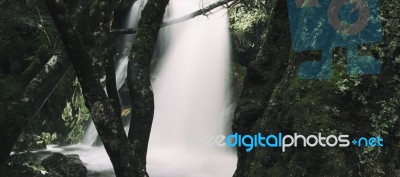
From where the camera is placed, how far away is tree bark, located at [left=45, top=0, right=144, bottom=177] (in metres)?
3.89

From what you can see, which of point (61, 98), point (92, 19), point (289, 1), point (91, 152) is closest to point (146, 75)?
point (92, 19)

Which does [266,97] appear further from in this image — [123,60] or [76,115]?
[123,60]

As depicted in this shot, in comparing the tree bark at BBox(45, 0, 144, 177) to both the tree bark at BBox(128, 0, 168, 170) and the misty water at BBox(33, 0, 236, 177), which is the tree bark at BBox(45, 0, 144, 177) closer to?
the tree bark at BBox(128, 0, 168, 170)

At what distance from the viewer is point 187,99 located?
16984 millimetres

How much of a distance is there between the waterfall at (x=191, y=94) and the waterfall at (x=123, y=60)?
1353mm

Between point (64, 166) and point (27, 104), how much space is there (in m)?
4.56

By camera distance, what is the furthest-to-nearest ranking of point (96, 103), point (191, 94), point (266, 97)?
point (191, 94) → point (266, 97) → point (96, 103)

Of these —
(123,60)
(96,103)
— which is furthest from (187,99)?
(96,103)

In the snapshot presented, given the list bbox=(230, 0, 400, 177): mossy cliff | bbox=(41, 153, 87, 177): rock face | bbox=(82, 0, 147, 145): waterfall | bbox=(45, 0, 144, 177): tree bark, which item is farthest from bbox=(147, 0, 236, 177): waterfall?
bbox=(230, 0, 400, 177): mossy cliff

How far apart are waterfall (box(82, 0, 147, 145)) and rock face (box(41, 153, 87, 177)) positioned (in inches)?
225

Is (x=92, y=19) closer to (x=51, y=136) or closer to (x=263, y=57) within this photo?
(x=263, y=57)

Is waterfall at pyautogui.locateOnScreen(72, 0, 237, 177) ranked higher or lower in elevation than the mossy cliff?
higher

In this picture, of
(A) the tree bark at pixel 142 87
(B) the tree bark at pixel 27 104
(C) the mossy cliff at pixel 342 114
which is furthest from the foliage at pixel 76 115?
(C) the mossy cliff at pixel 342 114

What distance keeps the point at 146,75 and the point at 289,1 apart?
1862 mm
